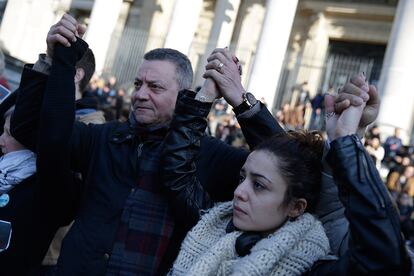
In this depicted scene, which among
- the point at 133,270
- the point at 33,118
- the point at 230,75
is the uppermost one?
the point at 230,75

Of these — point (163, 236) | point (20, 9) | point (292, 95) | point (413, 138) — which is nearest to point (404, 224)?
point (163, 236)

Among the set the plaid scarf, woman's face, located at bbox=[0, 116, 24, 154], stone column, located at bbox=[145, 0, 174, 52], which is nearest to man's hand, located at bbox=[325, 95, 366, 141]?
the plaid scarf

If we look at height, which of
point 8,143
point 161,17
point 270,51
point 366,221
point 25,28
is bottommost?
A: point 8,143

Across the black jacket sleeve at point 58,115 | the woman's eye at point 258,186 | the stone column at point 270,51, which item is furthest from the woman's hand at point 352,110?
the stone column at point 270,51

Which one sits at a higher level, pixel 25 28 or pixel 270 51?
pixel 270 51

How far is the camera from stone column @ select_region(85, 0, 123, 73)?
679 inches

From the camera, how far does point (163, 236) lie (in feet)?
6.62

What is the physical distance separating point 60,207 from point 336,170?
52.6 inches

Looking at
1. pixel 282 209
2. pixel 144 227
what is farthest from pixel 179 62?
pixel 282 209

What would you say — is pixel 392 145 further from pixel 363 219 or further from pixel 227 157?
pixel 363 219

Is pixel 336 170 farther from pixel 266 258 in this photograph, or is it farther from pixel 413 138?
pixel 413 138

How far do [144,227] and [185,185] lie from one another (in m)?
0.24

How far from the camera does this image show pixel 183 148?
191cm

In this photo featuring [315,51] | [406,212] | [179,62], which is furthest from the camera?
[315,51]
